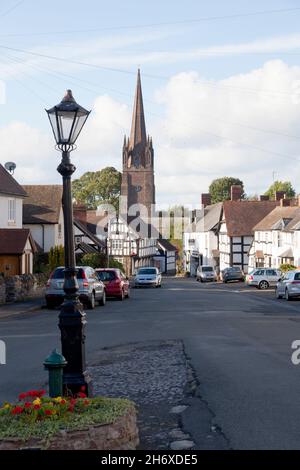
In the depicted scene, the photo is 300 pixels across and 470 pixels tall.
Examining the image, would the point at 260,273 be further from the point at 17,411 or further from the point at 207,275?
the point at 17,411

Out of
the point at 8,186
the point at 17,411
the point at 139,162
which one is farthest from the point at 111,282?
the point at 139,162

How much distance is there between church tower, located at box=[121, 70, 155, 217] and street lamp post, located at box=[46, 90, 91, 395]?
385 ft

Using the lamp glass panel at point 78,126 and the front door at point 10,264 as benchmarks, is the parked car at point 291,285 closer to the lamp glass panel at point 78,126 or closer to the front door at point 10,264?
the front door at point 10,264

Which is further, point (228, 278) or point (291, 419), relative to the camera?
point (228, 278)

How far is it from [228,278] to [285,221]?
8921 mm

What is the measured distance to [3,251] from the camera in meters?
38.8

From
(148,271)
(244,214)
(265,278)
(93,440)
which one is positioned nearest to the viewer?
(93,440)

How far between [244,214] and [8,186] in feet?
158

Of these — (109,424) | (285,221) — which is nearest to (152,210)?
(285,221)

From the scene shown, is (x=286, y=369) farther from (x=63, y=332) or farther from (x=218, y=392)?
(x=63, y=332)

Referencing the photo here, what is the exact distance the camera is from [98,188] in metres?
123
